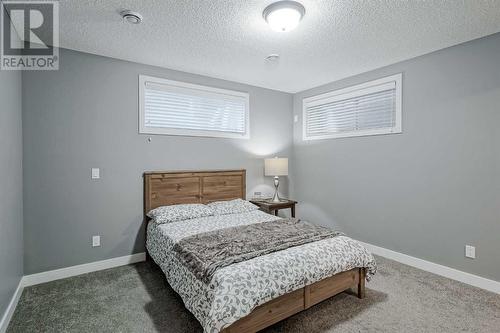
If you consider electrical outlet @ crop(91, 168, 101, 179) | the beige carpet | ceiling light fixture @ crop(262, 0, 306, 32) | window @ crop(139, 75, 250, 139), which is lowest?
the beige carpet

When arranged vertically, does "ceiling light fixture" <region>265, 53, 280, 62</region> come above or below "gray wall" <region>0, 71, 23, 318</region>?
above

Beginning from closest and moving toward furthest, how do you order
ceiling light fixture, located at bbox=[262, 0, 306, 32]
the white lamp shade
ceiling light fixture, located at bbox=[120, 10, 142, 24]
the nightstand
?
1. ceiling light fixture, located at bbox=[262, 0, 306, 32]
2. ceiling light fixture, located at bbox=[120, 10, 142, 24]
3. the nightstand
4. the white lamp shade

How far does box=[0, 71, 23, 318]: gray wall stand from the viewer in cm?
191

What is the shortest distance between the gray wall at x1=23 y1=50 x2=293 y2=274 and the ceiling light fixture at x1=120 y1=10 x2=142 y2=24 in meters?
1.02

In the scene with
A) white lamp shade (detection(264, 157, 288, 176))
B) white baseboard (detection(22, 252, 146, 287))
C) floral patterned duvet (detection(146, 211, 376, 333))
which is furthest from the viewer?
white lamp shade (detection(264, 157, 288, 176))

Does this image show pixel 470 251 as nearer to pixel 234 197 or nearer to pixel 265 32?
pixel 234 197

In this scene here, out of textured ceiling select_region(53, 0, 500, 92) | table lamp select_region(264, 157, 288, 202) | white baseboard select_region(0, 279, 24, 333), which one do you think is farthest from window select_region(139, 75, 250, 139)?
white baseboard select_region(0, 279, 24, 333)

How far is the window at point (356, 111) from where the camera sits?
3279 millimetres

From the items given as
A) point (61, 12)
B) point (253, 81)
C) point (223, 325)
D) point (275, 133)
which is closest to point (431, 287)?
point (223, 325)

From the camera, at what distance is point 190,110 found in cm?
361

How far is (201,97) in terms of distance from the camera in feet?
12.1

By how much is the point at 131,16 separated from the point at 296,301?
2.67 metres

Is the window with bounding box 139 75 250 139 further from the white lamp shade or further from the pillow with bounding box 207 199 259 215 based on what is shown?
the pillow with bounding box 207 199 259 215

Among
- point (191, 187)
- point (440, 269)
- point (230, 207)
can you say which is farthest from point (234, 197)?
point (440, 269)
